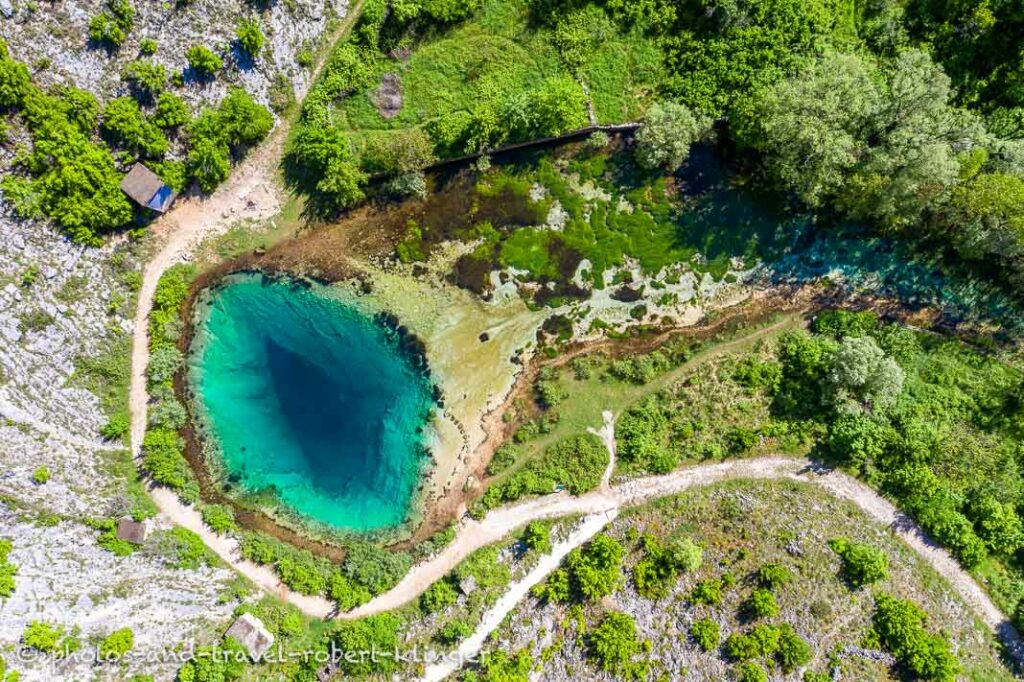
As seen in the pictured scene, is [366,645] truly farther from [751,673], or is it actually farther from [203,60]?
[203,60]

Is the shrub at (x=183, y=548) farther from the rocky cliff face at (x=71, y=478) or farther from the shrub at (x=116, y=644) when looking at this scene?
the shrub at (x=116, y=644)

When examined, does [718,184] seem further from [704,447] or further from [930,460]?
[930,460]

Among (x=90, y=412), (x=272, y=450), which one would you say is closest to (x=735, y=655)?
(x=272, y=450)

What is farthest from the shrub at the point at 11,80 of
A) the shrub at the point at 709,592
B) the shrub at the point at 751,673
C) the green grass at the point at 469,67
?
the shrub at the point at 751,673

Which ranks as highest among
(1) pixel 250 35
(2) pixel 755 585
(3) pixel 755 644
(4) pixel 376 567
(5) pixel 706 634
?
(1) pixel 250 35

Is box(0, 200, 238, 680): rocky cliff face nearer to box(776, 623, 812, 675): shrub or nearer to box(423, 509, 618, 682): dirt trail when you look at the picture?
box(423, 509, 618, 682): dirt trail

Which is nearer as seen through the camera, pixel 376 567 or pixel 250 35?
pixel 250 35

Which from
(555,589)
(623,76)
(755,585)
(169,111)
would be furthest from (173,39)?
(755,585)

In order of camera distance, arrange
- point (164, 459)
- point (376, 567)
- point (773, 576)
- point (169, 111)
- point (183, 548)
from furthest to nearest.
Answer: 1. point (376, 567)
2. point (164, 459)
3. point (183, 548)
4. point (169, 111)
5. point (773, 576)
